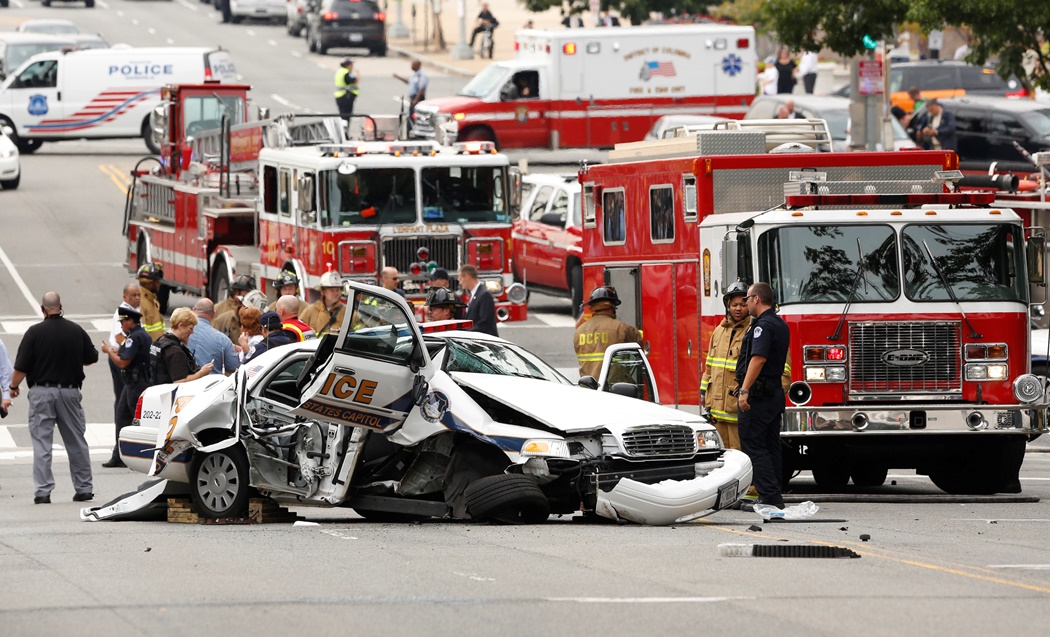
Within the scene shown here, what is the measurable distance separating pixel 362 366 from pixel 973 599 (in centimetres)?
445

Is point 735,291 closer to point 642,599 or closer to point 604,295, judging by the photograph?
point 604,295

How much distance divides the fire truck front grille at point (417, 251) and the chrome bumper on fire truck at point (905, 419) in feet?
28.1

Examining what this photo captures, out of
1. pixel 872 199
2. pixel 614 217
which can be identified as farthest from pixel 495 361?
pixel 614 217

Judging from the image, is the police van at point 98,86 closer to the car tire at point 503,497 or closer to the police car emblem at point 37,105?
the police car emblem at point 37,105

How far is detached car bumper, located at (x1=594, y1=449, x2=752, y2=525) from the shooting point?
40.7ft

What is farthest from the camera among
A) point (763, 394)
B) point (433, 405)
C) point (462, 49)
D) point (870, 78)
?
point (462, 49)

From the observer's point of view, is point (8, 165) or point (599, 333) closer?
point (599, 333)

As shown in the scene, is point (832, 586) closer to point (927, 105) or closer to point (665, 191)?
point (665, 191)

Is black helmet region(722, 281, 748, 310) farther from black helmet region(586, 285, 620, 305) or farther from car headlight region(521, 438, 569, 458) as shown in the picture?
car headlight region(521, 438, 569, 458)

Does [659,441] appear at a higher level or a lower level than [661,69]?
lower

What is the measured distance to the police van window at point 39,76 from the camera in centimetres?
4209

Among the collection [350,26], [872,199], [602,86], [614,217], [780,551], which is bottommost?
[780,551]

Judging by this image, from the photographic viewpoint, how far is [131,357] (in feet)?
56.2

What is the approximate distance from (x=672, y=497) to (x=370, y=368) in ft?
6.91
